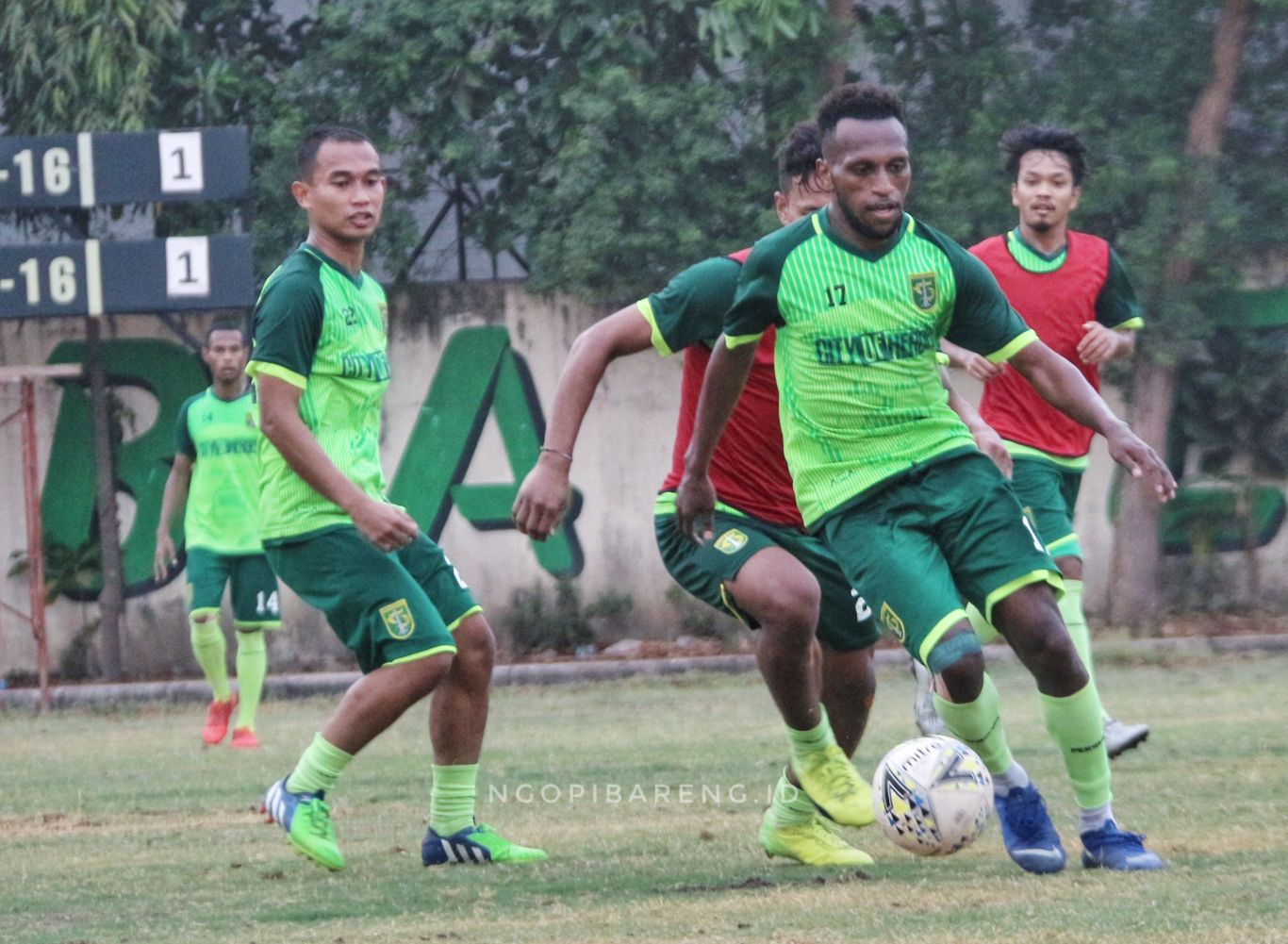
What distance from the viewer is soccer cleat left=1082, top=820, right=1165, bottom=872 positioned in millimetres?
5543

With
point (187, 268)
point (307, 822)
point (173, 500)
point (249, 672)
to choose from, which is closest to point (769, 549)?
point (307, 822)

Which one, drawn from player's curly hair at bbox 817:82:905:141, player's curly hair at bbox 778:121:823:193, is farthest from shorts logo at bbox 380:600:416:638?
player's curly hair at bbox 817:82:905:141

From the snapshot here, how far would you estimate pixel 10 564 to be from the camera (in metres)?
16.5

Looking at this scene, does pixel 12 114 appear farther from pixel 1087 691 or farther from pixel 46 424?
pixel 1087 691

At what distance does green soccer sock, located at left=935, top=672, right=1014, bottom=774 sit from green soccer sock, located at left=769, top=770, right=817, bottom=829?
2.19 feet

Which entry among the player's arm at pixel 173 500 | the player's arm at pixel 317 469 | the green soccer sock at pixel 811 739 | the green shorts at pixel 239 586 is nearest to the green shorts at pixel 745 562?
the green soccer sock at pixel 811 739

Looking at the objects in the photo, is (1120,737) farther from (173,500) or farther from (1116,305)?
(173,500)

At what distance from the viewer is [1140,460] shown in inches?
217

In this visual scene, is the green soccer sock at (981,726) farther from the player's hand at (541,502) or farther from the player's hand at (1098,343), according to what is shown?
the player's hand at (1098,343)

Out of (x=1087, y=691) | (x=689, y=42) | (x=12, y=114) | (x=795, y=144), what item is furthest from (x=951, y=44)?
(x=1087, y=691)

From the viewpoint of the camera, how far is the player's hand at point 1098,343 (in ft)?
25.3

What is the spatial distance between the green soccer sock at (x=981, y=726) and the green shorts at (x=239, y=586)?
22.2 ft

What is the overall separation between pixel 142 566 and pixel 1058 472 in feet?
32.3

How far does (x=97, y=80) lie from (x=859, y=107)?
38.7 feet
